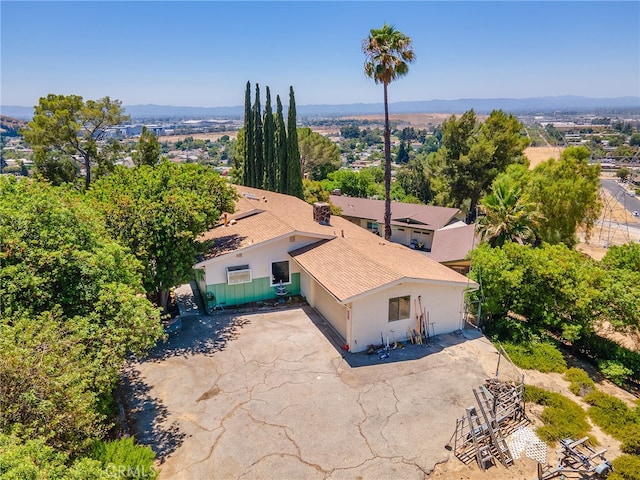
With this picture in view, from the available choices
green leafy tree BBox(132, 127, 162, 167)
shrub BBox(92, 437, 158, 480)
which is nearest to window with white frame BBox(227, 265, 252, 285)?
shrub BBox(92, 437, 158, 480)

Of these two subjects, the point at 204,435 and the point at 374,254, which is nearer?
the point at 204,435

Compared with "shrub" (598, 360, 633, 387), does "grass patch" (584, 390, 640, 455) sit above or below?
above

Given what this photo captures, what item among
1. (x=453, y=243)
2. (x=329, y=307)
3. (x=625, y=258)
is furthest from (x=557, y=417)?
(x=453, y=243)

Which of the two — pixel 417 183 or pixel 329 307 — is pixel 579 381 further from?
pixel 417 183

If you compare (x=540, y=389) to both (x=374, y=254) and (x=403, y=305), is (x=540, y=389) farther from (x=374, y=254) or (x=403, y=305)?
(x=374, y=254)

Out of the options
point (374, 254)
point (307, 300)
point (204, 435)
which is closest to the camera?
point (204, 435)

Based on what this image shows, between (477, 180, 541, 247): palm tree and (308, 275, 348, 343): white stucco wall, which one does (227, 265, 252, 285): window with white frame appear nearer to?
(308, 275, 348, 343): white stucco wall

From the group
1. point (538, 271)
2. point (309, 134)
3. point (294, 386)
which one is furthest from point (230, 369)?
point (309, 134)
